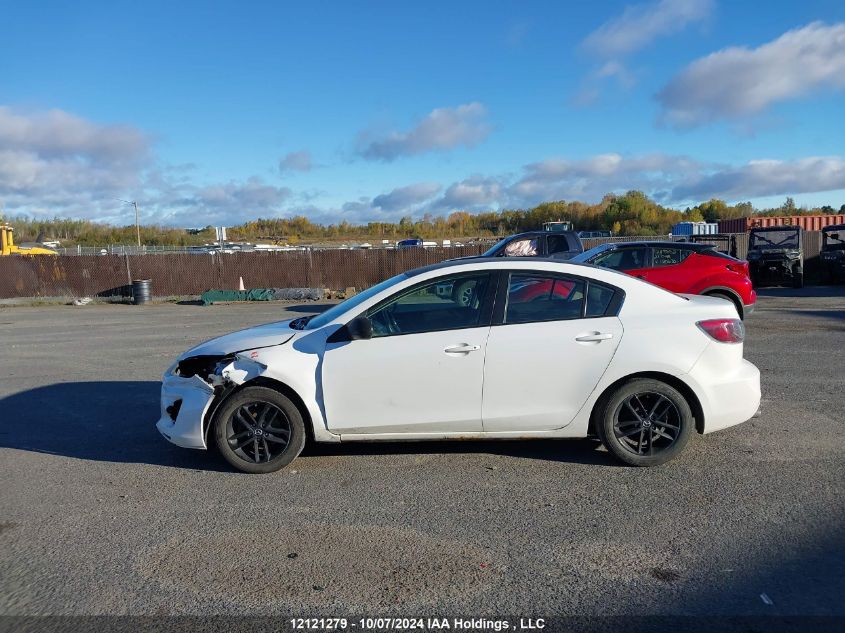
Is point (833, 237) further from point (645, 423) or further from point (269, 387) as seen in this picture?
point (269, 387)

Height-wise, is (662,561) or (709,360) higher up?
(709,360)

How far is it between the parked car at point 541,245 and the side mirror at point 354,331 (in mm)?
11418

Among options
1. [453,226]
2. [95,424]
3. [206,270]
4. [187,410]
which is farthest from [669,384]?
[453,226]

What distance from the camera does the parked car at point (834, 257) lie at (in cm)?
2438

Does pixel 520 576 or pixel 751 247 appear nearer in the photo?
pixel 520 576

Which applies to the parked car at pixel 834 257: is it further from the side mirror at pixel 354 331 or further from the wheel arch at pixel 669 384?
the side mirror at pixel 354 331

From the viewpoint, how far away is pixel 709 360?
18.6 ft

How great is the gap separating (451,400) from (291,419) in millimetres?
1213

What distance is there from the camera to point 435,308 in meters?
5.75

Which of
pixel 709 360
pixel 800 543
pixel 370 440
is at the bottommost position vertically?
pixel 800 543

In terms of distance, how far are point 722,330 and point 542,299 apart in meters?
1.42

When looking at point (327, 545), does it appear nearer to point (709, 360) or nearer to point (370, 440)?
point (370, 440)

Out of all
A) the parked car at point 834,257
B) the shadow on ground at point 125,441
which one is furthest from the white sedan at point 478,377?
the parked car at point 834,257

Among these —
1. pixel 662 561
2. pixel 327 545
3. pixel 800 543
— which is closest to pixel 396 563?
pixel 327 545
